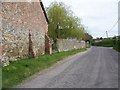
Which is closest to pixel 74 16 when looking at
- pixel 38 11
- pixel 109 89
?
pixel 38 11

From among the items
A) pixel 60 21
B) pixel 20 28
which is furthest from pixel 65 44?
pixel 20 28

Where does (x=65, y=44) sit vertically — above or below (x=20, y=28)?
below

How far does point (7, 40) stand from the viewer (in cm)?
1955

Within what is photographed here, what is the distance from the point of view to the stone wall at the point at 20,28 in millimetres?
19297

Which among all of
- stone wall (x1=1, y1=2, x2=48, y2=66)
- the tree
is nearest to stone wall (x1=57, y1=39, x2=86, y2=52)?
the tree

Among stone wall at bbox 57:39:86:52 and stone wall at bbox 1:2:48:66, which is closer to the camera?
stone wall at bbox 1:2:48:66

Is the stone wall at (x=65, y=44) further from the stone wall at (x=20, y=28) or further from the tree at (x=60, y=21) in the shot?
the stone wall at (x=20, y=28)

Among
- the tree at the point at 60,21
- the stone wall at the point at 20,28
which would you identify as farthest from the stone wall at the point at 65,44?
the stone wall at the point at 20,28

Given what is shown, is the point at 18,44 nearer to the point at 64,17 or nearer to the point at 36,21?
the point at 36,21

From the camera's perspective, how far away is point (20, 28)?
22766mm

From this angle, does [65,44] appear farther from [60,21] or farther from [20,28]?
[20,28]

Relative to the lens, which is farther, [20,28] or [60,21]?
[60,21]

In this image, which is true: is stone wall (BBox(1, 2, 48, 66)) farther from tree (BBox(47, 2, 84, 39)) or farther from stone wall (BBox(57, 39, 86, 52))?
tree (BBox(47, 2, 84, 39))

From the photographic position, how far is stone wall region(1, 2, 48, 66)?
19.3m
